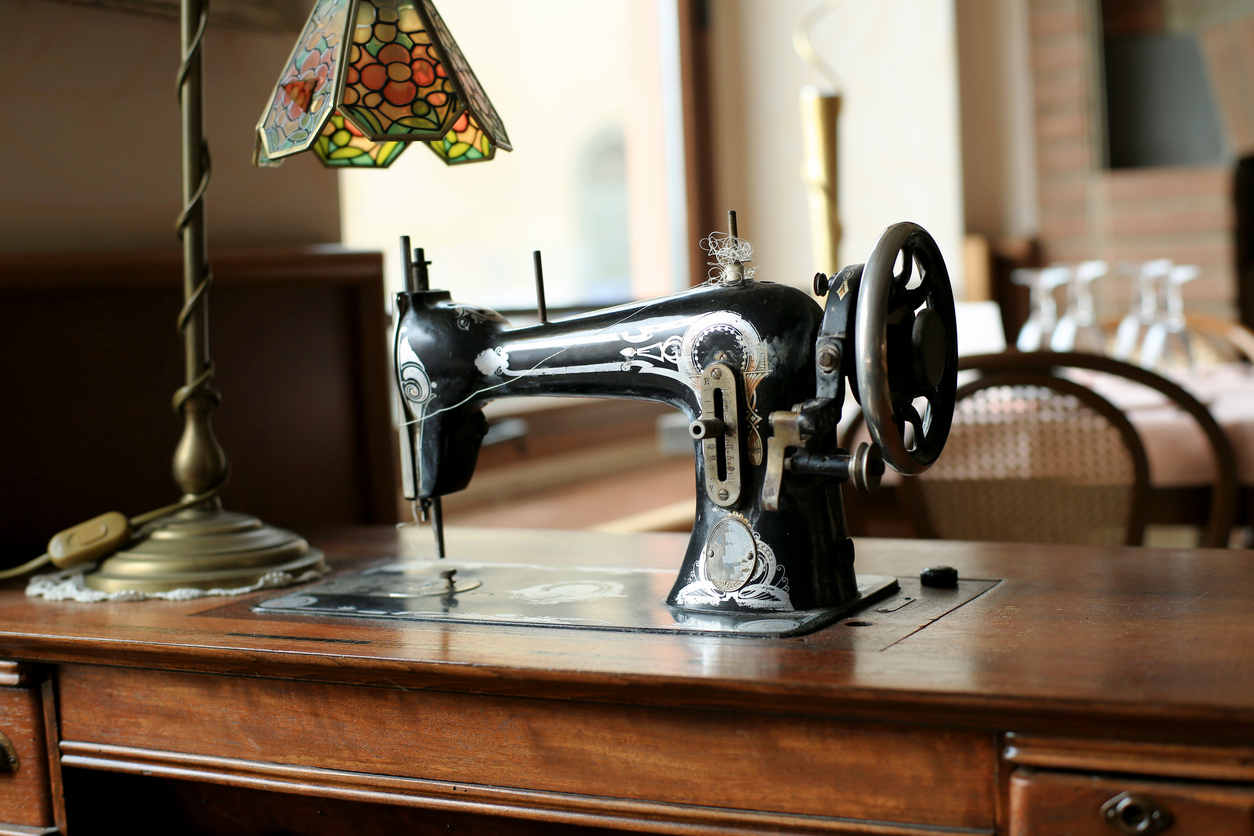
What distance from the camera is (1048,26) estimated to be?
15.5ft

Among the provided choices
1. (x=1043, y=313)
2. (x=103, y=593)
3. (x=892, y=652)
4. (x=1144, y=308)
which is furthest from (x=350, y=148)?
(x=1144, y=308)

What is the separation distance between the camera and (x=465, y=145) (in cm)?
129

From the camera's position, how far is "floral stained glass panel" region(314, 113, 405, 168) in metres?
1.30

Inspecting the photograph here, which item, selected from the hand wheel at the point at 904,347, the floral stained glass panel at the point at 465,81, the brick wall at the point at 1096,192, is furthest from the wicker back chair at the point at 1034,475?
the brick wall at the point at 1096,192

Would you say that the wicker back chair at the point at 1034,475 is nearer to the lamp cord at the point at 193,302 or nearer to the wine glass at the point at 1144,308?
the wine glass at the point at 1144,308

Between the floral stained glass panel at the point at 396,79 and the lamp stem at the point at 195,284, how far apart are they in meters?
0.22

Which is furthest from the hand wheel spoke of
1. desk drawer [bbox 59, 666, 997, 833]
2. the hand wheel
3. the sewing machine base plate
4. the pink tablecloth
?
the pink tablecloth

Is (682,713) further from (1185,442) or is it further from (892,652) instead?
(1185,442)

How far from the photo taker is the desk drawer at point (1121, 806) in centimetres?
74

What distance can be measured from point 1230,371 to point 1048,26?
2482 millimetres

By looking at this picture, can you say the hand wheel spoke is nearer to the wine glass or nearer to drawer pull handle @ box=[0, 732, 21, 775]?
drawer pull handle @ box=[0, 732, 21, 775]

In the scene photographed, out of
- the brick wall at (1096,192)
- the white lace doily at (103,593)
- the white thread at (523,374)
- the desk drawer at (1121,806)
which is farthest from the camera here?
the brick wall at (1096,192)

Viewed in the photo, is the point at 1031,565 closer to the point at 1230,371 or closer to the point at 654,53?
the point at 1230,371

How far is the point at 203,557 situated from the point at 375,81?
0.48 meters
